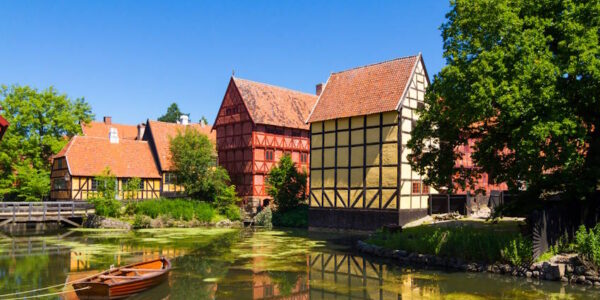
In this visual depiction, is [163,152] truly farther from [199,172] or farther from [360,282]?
[360,282]

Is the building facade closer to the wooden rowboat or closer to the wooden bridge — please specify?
the wooden bridge

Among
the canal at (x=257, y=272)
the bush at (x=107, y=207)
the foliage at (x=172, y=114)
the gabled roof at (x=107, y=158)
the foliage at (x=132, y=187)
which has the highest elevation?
the foliage at (x=172, y=114)

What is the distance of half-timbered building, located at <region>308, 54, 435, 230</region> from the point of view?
104 ft

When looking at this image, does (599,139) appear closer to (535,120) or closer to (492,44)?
(535,120)

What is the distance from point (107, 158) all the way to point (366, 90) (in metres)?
25.1

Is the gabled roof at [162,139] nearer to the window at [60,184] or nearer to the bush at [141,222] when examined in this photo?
the bush at [141,222]

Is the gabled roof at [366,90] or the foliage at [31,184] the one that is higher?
the gabled roof at [366,90]

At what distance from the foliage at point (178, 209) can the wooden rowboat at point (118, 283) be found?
23.1 meters

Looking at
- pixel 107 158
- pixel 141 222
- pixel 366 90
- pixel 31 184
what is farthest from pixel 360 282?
pixel 31 184

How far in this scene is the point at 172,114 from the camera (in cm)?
9862

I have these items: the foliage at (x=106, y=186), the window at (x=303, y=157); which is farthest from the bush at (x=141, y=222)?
the window at (x=303, y=157)

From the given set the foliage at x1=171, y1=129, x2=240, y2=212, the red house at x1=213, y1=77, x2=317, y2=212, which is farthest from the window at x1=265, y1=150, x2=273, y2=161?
the foliage at x1=171, y1=129, x2=240, y2=212

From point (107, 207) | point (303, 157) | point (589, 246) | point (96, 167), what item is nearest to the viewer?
point (589, 246)

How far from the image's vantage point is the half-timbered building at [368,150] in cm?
3156
